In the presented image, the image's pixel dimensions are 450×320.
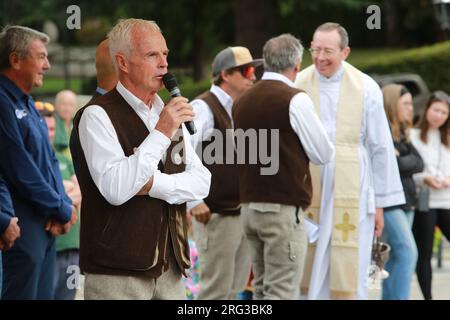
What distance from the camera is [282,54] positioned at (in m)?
6.86

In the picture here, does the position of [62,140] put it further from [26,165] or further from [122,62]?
[122,62]

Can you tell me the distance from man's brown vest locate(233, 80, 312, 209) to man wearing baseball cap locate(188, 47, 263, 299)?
47cm

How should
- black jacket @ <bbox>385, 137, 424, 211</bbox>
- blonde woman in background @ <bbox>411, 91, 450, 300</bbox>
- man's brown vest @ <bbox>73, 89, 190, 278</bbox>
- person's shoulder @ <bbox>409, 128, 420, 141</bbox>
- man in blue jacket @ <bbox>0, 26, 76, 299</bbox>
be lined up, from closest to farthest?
man's brown vest @ <bbox>73, 89, 190, 278</bbox>, man in blue jacket @ <bbox>0, 26, 76, 299</bbox>, black jacket @ <bbox>385, 137, 424, 211</bbox>, blonde woman in background @ <bbox>411, 91, 450, 300</bbox>, person's shoulder @ <bbox>409, 128, 420, 141</bbox>

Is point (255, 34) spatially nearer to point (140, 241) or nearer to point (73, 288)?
point (73, 288)

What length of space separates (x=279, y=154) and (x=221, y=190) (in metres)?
0.79

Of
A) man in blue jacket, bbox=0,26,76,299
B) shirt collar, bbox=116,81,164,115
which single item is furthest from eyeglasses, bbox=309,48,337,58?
shirt collar, bbox=116,81,164,115

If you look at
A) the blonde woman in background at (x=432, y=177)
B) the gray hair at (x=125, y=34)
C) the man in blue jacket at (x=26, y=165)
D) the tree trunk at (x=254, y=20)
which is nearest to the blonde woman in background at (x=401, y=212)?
the blonde woman in background at (x=432, y=177)

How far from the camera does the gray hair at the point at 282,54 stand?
22.4ft

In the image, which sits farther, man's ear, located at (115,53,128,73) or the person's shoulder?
the person's shoulder

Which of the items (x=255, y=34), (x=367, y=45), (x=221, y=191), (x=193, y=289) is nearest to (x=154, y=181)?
(x=221, y=191)

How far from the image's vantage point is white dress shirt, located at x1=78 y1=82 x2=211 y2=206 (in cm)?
417

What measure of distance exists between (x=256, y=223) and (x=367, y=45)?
1326 inches

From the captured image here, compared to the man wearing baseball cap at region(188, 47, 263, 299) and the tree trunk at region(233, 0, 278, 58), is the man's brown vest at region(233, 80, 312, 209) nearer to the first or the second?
the man wearing baseball cap at region(188, 47, 263, 299)

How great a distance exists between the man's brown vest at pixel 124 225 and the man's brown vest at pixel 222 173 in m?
2.86
